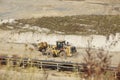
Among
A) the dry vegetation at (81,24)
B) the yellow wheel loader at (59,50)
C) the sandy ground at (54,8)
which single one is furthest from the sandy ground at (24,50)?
the sandy ground at (54,8)

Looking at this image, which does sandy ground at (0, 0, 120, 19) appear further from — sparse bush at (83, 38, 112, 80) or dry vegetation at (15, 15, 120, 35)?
sparse bush at (83, 38, 112, 80)

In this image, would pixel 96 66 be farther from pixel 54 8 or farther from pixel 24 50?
pixel 54 8

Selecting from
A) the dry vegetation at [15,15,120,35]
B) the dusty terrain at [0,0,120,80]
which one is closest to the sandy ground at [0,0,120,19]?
the dusty terrain at [0,0,120,80]

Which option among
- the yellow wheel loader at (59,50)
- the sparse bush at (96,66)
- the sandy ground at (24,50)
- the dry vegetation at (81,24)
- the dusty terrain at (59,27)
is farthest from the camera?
the dry vegetation at (81,24)

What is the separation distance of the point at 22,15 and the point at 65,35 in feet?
22.5

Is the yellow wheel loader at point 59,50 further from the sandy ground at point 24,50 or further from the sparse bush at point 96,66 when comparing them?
the sparse bush at point 96,66

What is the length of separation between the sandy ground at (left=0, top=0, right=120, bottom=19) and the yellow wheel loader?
28.1 feet

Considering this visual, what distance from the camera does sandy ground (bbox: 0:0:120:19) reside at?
1248 inches

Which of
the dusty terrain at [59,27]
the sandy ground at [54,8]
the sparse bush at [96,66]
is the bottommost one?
the sparse bush at [96,66]

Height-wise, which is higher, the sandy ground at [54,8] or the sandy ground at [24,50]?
the sandy ground at [54,8]

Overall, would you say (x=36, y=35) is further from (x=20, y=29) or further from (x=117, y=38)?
(x=117, y=38)

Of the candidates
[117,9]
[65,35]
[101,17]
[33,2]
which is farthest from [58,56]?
[33,2]

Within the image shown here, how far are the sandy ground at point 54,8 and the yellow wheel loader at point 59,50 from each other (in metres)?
8.55

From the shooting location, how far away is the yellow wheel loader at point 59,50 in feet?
71.2
